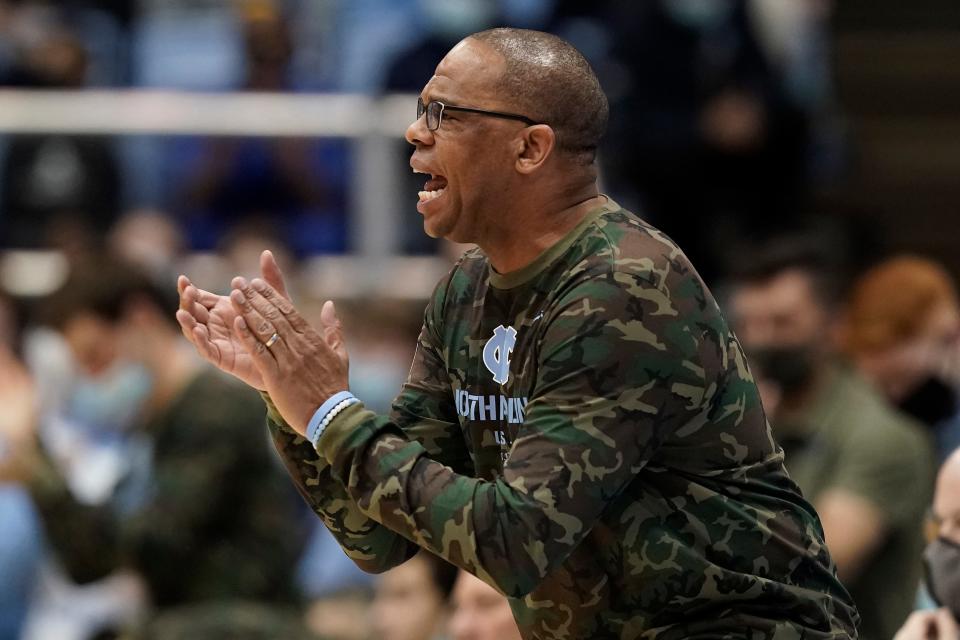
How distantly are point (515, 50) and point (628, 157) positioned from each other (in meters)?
6.40

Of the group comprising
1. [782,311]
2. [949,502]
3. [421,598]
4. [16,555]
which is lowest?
[16,555]

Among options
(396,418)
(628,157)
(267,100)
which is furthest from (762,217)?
(396,418)

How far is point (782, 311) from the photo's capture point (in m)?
6.33

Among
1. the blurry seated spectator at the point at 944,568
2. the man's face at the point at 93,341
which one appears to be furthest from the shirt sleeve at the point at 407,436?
the man's face at the point at 93,341

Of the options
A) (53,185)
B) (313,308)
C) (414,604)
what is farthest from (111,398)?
(53,185)

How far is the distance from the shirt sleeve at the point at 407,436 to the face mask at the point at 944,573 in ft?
3.47

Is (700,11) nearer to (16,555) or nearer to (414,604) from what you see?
(414,604)

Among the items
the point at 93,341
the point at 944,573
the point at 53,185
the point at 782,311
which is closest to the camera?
the point at 944,573

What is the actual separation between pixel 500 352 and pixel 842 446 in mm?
2913

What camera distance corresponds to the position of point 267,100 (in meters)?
8.89

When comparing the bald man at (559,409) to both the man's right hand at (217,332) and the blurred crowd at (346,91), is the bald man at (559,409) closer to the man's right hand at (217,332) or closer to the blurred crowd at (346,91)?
the man's right hand at (217,332)

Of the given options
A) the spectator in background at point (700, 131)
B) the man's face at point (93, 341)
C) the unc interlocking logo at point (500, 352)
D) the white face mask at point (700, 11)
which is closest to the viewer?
the unc interlocking logo at point (500, 352)

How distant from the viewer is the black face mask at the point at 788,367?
6.09m

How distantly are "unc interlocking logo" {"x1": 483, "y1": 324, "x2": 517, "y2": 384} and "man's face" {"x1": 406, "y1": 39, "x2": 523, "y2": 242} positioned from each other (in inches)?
6.7
